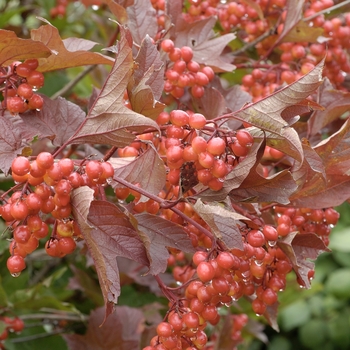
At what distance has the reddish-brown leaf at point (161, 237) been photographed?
30.0 inches

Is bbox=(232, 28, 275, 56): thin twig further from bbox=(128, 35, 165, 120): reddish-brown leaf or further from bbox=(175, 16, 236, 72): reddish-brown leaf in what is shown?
bbox=(128, 35, 165, 120): reddish-brown leaf

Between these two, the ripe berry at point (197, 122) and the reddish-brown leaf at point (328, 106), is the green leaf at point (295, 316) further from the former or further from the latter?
the ripe berry at point (197, 122)

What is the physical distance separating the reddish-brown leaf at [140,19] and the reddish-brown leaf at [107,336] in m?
0.60

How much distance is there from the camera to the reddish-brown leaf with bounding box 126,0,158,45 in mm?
998

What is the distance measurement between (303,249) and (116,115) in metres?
0.37

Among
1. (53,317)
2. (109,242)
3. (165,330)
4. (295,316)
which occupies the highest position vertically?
(109,242)

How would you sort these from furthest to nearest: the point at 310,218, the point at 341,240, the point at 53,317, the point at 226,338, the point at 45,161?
the point at 341,240, the point at 53,317, the point at 226,338, the point at 310,218, the point at 45,161

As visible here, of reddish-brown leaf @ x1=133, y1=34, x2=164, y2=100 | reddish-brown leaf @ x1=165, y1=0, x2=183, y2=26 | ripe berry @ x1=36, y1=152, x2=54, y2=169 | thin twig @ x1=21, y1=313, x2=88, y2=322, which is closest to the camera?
ripe berry @ x1=36, y1=152, x2=54, y2=169

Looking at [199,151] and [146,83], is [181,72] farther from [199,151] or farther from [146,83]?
[199,151]

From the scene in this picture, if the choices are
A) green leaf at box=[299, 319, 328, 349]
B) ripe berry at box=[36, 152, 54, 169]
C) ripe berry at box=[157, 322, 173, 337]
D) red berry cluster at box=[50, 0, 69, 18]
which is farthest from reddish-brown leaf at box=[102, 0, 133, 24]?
green leaf at box=[299, 319, 328, 349]

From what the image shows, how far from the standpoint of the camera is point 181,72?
94 cm

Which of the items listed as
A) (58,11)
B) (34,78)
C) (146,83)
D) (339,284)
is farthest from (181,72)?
(339,284)

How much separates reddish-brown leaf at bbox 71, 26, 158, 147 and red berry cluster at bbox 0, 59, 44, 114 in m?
0.13

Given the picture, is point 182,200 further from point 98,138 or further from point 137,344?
point 137,344
